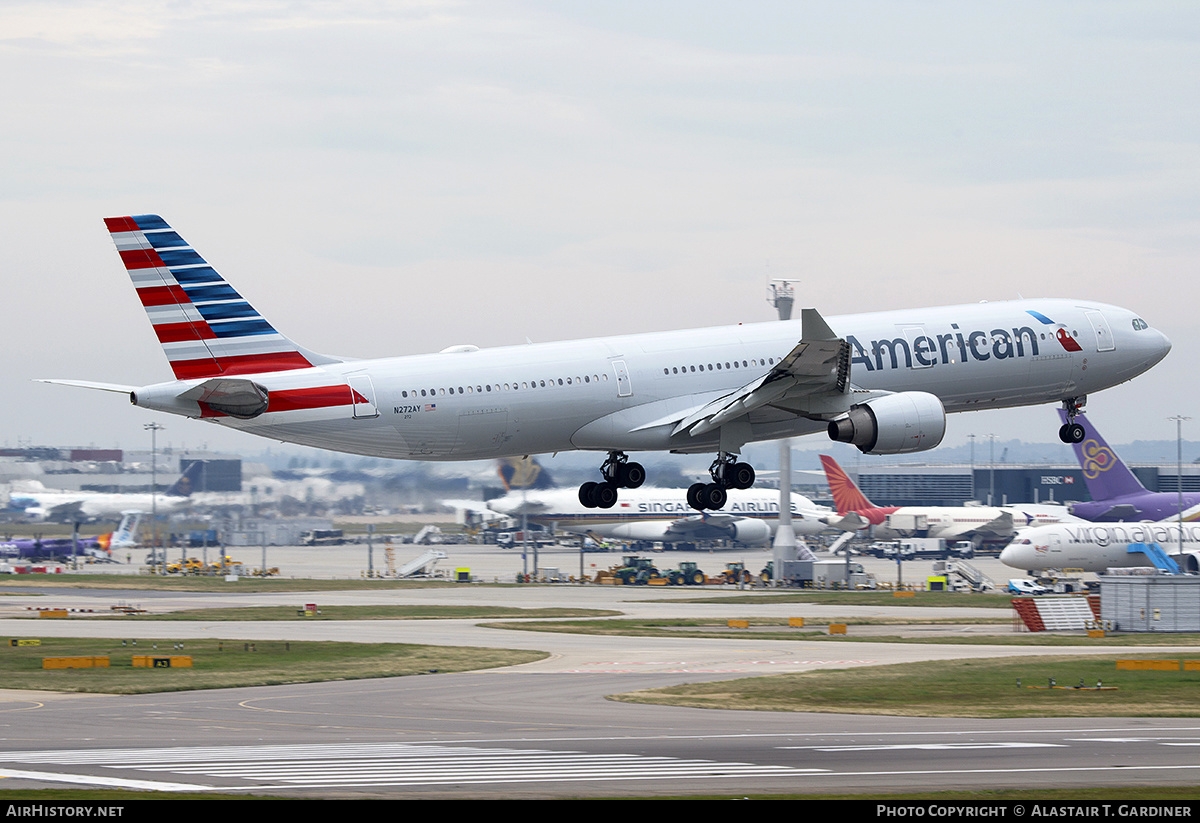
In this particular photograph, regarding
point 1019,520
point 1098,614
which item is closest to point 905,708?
point 1098,614

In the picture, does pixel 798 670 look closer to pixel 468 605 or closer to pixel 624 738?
pixel 624 738

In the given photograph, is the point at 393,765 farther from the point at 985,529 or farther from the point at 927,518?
the point at 927,518

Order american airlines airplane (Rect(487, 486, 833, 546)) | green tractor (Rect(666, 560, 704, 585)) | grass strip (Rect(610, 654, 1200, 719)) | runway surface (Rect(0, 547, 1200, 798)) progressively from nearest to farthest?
runway surface (Rect(0, 547, 1200, 798)), grass strip (Rect(610, 654, 1200, 719)), green tractor (Rect(666, 560, 704, 585)), american airlines airplane (Rect(487, 486, 833, 546))

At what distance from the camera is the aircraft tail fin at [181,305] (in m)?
40.5

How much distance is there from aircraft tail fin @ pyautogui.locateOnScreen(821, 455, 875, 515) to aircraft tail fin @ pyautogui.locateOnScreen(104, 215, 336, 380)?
109750 mm

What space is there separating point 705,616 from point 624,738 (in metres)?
46.1

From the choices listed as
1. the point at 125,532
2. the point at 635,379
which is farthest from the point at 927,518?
the point at 635,379

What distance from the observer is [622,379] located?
1753 inches

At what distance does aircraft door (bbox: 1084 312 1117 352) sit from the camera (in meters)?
50.8

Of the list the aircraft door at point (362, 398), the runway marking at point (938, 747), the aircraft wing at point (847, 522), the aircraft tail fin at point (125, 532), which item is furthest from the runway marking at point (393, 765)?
the aircraft wing at point (847, 522)

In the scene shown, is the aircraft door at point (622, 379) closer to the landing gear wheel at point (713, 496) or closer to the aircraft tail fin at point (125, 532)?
the landing gear wheel at point (713, 496)

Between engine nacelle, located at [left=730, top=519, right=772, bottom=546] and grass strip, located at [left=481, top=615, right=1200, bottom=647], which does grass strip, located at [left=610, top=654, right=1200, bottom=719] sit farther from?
engine nacelle, located at [left=730, top=519, right=772, bottom=546]

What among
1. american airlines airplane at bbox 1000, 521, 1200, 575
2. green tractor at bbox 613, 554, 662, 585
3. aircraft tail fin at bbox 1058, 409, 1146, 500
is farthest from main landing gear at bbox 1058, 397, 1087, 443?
aircraft tail fin at bbox 1058, 409, 1146, 500

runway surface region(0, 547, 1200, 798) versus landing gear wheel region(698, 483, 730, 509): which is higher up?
landing gear wheel region(698, 483, 730, 509)
